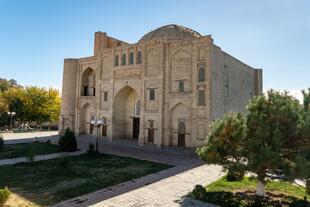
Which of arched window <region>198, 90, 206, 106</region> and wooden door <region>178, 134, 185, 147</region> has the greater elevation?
arched window <region>198, 90, 206, 106</region>

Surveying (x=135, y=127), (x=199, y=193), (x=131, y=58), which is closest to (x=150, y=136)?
(x=135, y=127)

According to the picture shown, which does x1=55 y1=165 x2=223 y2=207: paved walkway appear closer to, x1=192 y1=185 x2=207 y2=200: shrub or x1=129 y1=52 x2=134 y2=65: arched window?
x1=192 y1=185 x2=207 y2=200: shrub

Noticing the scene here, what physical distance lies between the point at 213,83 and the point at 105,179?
12566 mm

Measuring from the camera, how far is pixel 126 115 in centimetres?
2819

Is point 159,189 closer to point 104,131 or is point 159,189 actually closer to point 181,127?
point 181,127

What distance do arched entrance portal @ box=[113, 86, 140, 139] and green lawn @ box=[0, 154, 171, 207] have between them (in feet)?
33.3

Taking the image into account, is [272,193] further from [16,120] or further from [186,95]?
[16,120]

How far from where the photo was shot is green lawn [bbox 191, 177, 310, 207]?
28.7ft

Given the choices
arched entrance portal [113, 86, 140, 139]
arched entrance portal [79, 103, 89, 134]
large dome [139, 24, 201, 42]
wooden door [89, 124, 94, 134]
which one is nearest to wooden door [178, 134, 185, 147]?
arched entrance portal [113, 86, 140, 139]

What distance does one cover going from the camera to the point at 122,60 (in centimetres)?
2589

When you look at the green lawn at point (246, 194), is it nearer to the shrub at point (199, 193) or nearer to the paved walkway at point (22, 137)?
the shrub at point (199, 193)

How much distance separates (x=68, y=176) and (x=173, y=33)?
64.4 ft

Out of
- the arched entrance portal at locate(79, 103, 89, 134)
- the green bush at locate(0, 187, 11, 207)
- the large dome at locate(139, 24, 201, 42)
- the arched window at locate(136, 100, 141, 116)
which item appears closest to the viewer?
the green bush at locate(0, 187, 11, 207)

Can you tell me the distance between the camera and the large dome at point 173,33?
26812 millimetres
